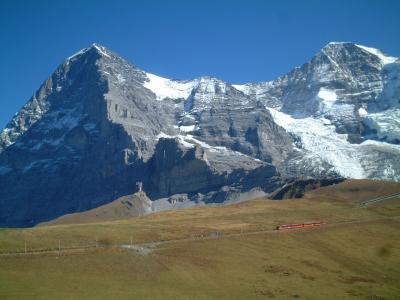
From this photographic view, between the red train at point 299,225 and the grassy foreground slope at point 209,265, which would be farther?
the red train at point 299,225

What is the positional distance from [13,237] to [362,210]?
11957cm

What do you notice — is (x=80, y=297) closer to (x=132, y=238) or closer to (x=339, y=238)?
(x=132, y=238)

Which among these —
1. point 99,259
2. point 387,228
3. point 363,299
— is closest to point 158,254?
point 99,259

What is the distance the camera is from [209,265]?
102 m

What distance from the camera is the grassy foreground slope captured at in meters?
83.2

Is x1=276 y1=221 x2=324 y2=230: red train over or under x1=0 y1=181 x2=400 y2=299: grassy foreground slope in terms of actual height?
over

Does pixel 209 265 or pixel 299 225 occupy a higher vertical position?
pixel 299 225

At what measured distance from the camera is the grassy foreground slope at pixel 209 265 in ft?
273

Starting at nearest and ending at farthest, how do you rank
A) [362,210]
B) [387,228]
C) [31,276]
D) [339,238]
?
[31,276] < [339,238] < [387,228] < [362,210]

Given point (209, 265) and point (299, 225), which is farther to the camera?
point (299, 225)

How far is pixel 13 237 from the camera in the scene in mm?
111688

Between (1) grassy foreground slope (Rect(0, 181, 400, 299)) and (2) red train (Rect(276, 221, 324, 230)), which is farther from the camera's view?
(2) red train (Rect(276, 221, 324, 230))

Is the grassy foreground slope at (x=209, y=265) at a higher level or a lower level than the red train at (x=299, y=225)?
lower

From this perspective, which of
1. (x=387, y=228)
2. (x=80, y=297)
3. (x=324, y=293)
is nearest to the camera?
(x=80, y=297)
